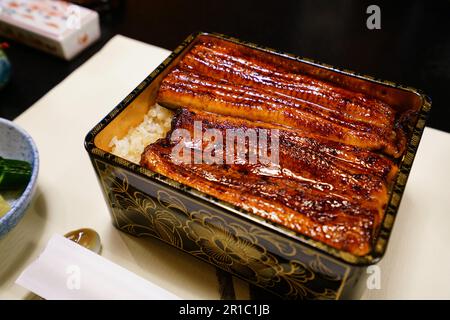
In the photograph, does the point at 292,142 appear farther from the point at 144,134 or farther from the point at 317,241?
the point at 144,134

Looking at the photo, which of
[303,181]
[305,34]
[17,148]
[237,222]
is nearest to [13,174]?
[17,148]

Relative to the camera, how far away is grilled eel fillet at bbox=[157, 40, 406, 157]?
1282 millimetres

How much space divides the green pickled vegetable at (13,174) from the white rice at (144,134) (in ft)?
1.10

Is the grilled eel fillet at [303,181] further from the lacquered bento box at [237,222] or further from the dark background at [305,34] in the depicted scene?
the dark background at [305,34]

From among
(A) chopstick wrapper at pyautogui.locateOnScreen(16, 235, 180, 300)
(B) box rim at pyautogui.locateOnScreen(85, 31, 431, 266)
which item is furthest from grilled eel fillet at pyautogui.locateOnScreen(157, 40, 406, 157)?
(A) chopstick wrapper at pyautogui.locateOnScreen(16, 235, 180, 300)

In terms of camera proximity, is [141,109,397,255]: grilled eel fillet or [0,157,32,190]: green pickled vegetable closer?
[141,109,397,255]: grilled eel fillet

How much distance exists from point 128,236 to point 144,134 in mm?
344

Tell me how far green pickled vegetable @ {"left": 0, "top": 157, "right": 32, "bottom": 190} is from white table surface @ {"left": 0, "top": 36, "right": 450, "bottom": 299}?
3.7 inches

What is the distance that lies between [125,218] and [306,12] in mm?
1946

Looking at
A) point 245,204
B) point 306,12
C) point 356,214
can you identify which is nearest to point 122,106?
point 245,204

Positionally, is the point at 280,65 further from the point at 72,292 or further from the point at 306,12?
the point at 306,12

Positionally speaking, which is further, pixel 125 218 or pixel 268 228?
pixel 125 218

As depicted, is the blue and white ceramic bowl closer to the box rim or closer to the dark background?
the box rim

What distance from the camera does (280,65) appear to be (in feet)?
4.88
